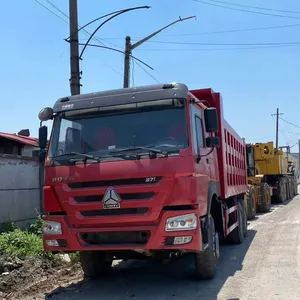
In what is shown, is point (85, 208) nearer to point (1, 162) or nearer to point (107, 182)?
point (107, 182)

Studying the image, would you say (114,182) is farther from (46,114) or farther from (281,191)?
(281,191)

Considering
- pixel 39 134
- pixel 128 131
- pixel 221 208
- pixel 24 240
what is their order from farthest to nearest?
1. pixel 24 240
2. pixel 221 208
3. pixel 39 134
4. pixel 128 131

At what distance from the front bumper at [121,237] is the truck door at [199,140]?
91 cm

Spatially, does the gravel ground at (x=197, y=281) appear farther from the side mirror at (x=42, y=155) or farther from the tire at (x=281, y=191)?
the tire at (x=281, y=191)

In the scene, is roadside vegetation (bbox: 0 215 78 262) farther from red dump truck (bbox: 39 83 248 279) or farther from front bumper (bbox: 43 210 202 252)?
front bumper (bbox: 43 210 202 252)

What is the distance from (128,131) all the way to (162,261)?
3480 millimetres

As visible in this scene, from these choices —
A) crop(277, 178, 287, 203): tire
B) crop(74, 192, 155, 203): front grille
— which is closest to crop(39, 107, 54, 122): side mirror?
crop(74, 192, 155, 203): front grille

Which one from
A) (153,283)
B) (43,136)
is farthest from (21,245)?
(153,283)

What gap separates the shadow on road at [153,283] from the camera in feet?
22.4

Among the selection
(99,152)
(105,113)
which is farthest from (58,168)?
(105,113)

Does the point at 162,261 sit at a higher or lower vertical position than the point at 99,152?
lower

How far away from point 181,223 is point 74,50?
7.43 m

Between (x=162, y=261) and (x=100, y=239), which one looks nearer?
(x=100, y=239)

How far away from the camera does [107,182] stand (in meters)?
6.54
